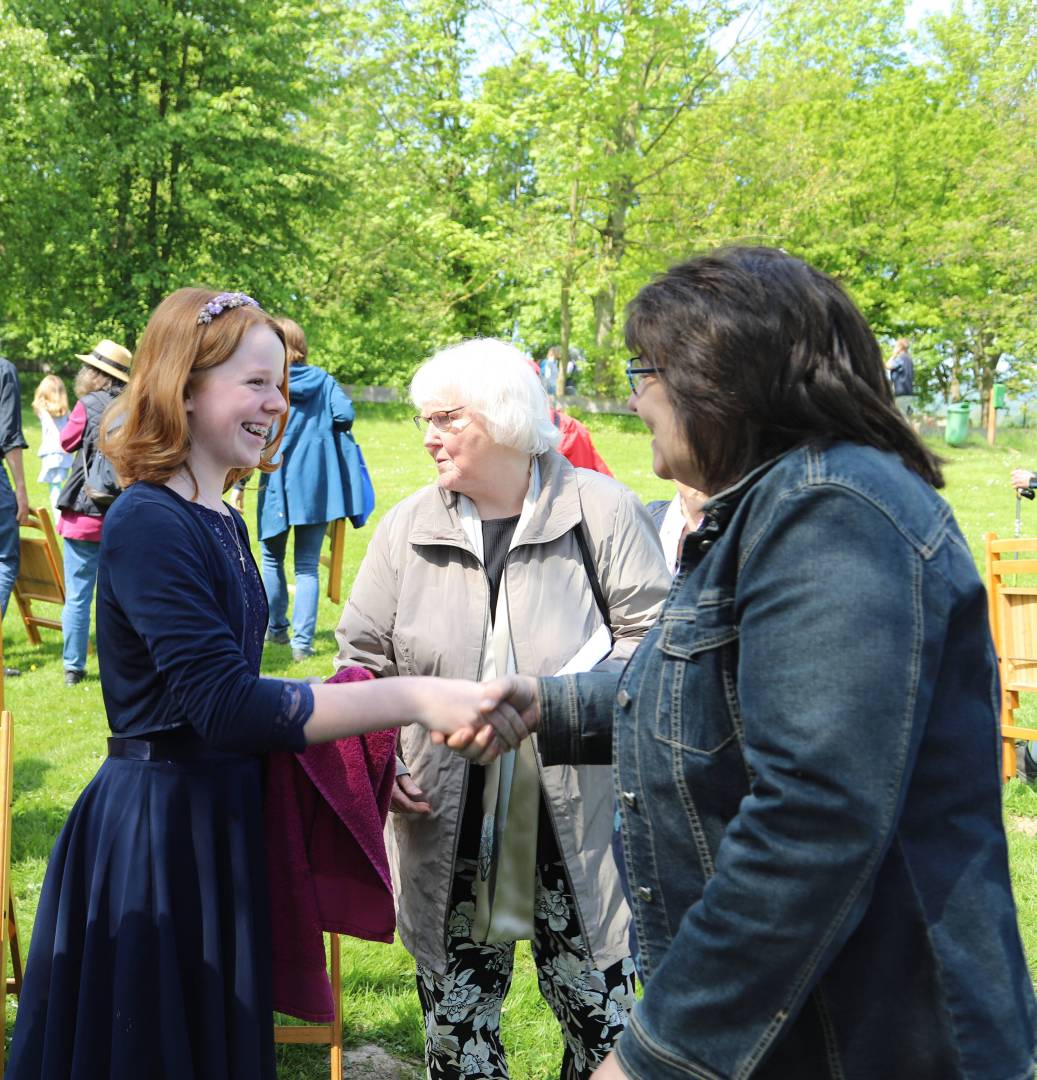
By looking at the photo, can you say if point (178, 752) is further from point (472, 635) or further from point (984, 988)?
point (984, 988)

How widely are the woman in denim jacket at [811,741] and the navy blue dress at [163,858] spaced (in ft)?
3.03

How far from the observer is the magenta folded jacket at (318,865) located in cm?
245

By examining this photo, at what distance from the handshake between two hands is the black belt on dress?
0.43 meters

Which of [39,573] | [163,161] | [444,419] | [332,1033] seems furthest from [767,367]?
[163,161]

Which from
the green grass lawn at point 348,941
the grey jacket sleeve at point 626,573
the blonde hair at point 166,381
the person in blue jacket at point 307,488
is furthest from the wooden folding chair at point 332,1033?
the person in blue jacket at point 307,488

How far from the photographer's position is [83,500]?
7.35 meters

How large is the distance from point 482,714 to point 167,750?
2.12ft

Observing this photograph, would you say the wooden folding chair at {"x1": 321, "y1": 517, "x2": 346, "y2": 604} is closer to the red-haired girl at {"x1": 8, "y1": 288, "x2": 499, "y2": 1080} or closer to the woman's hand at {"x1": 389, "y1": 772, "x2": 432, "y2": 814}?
the woman's hand at {"x1": 389, "y1": 772, "x2": 432, "y2": 814}

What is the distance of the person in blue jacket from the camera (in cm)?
820

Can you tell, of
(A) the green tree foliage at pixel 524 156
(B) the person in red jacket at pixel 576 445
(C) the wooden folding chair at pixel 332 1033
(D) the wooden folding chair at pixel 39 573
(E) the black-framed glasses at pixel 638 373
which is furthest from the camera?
(A) the green tree foliage at pixel 524 156

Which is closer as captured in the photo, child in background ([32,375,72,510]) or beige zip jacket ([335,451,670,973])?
beige zip jacket ([335,451,670,973])

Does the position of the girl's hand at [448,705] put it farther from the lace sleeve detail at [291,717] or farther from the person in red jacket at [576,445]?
the person in red jacket at [576,445]

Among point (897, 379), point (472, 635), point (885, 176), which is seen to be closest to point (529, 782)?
point (472, 635)

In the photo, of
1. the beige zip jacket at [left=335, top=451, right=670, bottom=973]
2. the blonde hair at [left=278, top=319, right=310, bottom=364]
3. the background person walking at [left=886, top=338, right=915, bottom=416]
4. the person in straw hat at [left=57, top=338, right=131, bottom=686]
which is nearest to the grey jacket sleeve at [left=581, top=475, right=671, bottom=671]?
the beige zip jacket at [left=335, top=451, right=670, bottom=973]
